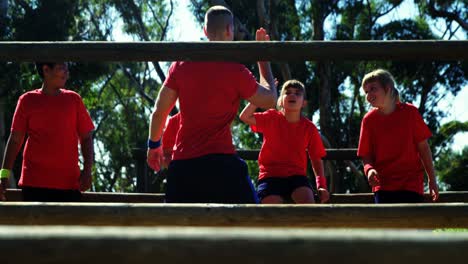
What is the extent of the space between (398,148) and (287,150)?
830 millimetres

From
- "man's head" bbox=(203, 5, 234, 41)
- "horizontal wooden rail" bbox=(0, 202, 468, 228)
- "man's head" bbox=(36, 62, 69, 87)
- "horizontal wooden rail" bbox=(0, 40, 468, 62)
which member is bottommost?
"horizontal wooden rail" bbox=(0, 202, 468, 228)

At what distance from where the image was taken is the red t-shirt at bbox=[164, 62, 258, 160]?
4.49m

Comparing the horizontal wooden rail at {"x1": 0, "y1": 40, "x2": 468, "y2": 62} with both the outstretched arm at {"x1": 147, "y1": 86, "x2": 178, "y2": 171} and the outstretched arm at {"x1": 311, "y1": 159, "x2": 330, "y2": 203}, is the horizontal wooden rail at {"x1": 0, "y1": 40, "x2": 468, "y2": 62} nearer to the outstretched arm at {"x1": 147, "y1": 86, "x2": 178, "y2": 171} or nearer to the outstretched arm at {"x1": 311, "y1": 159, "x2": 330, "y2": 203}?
the outstretched arm at {"x1": 147, "y1": 86, "x2": 178, "y2": 171}

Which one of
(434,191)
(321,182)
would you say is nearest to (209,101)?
(434,191)

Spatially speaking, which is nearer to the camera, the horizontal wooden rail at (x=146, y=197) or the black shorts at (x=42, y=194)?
the black shorts at (x=42, y=194)

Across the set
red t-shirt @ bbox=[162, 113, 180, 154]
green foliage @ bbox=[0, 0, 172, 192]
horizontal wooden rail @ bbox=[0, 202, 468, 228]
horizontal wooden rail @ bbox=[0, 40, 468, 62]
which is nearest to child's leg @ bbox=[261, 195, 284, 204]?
red t-shirt @ bbox=[162, 113, 180, 154]

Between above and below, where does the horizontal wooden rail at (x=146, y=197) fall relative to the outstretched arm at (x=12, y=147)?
below

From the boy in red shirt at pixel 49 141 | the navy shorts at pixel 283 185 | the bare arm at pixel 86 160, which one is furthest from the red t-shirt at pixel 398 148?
the boy in red shirt at pixel 49 141

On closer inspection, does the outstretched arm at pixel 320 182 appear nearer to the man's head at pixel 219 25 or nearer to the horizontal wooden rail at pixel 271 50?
the man's head at pixel 219 25

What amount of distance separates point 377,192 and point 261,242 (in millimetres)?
4948

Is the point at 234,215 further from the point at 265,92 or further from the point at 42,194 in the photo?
the point at 42,194

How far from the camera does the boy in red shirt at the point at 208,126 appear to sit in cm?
442

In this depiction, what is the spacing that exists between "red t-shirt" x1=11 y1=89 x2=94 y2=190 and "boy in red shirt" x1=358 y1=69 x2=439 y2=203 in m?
1.98

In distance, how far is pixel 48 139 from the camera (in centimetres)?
554
